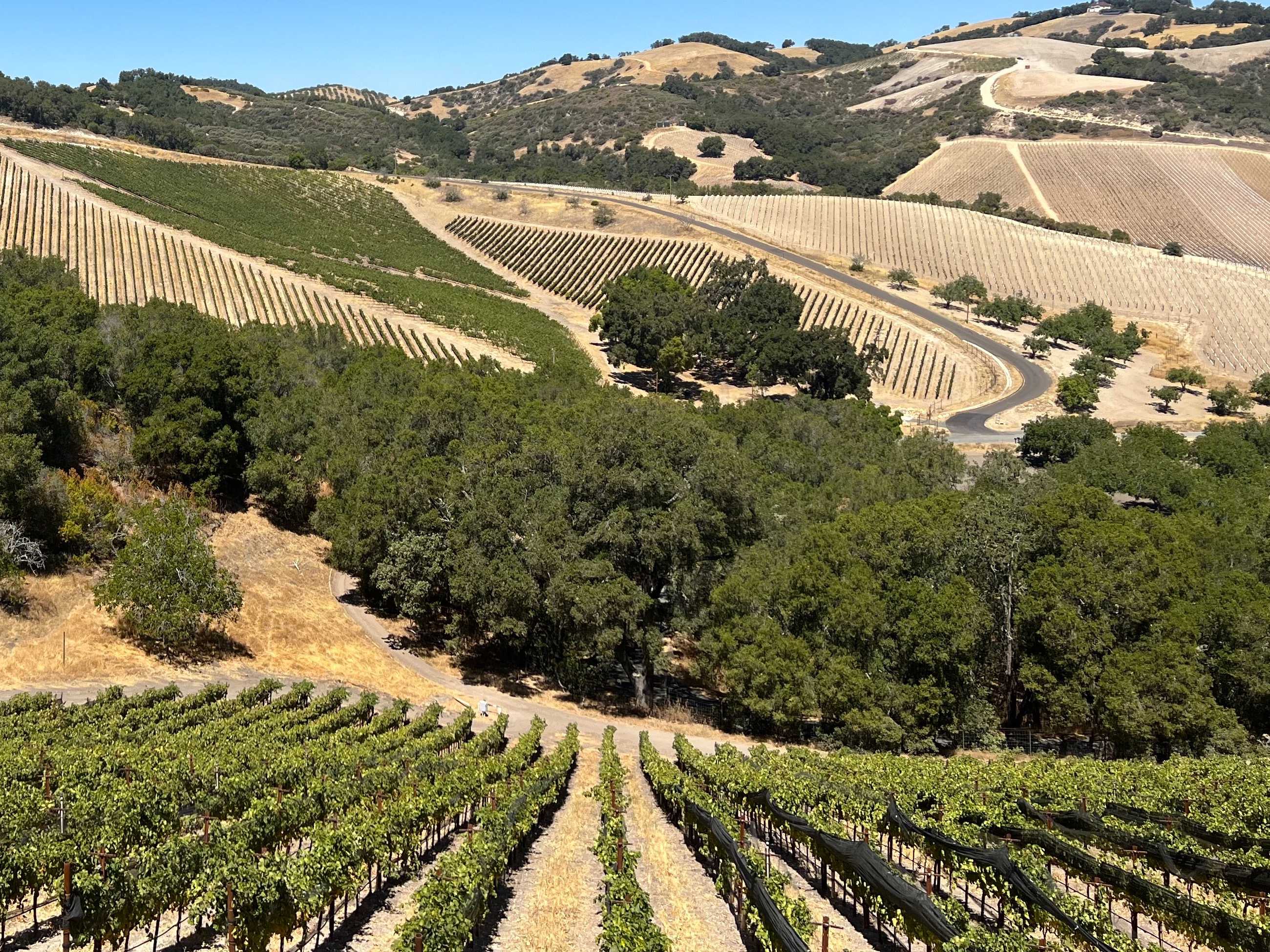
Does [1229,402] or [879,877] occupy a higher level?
[879,877]

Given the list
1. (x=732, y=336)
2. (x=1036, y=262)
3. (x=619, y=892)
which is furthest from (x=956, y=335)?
(x=619, y=892)

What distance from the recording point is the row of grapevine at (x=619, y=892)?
16.7 meters

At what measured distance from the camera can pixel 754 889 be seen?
18.8m

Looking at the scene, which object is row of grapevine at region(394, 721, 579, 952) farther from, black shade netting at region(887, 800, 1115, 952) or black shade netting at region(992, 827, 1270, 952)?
black shade netting at region(992, 827, 1270, 952)

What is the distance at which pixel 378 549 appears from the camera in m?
46.7

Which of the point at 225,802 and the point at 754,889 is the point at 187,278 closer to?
the point at 225,802

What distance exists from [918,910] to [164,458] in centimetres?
4871

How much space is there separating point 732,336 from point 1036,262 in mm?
58698

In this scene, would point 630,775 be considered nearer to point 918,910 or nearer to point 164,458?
point 918,910

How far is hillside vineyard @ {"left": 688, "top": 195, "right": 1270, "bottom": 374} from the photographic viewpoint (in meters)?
118

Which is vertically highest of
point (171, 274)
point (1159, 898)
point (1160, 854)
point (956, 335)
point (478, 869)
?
point (171, 274)

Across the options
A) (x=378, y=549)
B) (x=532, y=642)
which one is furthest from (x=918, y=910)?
(x=378, y=549)

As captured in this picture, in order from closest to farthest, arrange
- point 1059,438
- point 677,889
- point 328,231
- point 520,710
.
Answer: point 677,889
point 520,710
point 1059,438
point 328,231

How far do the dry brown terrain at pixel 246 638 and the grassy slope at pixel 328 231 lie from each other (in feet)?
115
